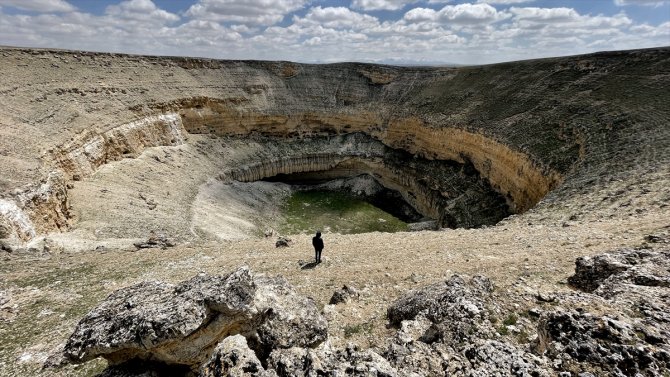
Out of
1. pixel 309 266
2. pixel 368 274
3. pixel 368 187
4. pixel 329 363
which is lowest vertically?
pixel 368 187

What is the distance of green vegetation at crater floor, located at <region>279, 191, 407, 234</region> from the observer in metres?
34.2

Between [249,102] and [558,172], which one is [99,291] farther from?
[249,102]

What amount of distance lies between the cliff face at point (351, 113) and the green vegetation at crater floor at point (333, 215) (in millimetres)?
4758

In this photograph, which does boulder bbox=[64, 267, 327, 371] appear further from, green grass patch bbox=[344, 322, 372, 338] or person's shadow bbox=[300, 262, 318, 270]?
person's shadow bbox=[300, 262, 318, 270]

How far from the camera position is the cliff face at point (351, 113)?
74.9 feet

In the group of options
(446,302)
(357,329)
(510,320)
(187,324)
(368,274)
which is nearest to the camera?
(187,324)

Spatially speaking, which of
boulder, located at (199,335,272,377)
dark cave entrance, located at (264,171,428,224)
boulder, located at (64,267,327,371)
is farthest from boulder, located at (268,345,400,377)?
dark cave entrance, located at (264,171,428,224)

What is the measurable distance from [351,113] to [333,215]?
1674 cm

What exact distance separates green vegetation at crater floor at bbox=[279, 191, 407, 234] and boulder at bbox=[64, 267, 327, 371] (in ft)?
78.6

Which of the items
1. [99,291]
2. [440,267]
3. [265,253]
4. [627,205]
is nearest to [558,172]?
[627,205]

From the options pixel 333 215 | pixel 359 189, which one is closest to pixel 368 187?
pixel 359 189

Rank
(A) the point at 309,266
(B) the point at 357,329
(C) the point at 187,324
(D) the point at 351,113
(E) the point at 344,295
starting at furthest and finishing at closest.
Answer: (D) the point at 351,113 → (A) the point at 309,266 → (E) the point at 344,295 → (B) the point at 357,329 → (C) the point at 187,324

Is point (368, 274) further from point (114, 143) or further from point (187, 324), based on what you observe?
point (114, 143)

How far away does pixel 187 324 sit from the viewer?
727 cm
